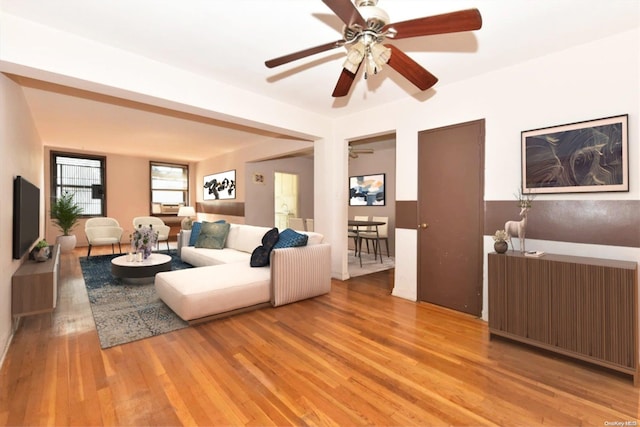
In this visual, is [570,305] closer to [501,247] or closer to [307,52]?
[501,247]

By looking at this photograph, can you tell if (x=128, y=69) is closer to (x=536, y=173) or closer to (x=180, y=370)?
(x=180, y=370)

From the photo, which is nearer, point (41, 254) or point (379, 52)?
point (379, 52)

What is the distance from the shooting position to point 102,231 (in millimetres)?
6457

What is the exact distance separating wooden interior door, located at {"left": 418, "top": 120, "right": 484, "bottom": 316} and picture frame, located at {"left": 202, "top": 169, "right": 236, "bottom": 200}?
5.16 metres

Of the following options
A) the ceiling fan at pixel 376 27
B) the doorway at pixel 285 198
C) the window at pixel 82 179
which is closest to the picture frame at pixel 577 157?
the ceiling fan at pixel 376 27

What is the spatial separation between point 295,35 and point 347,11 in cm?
105

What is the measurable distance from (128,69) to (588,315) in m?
4.22

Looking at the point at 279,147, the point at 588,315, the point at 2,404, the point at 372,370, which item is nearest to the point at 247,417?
the point at 372,370

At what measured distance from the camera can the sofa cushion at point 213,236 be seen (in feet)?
17.2

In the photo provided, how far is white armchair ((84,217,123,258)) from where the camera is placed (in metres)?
6.09

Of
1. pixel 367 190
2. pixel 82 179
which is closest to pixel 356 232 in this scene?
pixel 367 190

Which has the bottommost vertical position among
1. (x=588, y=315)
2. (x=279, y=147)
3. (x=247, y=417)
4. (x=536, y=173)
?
(x=247, y=417)

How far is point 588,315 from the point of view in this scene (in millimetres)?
2166

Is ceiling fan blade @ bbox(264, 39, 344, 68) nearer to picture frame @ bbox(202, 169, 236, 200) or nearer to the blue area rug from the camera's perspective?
the blue area rug
